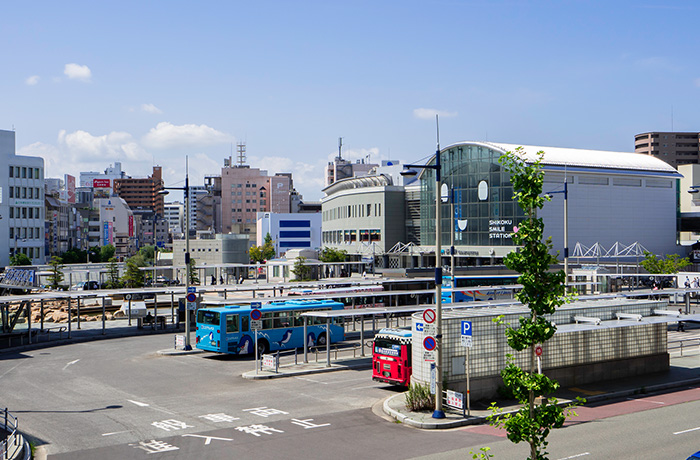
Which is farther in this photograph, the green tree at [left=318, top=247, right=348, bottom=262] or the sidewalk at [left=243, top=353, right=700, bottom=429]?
the green tree at [left=318, top=247, right=348, bottom=262]

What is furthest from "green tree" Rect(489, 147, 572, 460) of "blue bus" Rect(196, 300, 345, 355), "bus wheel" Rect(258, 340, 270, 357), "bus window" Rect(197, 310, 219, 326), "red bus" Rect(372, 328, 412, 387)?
"bus wheel" Rect(258, 340, 270, 357)

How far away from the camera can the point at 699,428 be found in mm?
20406

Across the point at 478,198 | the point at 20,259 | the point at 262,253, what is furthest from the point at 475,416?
the point at 262,253

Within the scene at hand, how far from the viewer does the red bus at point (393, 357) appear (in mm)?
26594

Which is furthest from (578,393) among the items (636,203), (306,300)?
(636,203)

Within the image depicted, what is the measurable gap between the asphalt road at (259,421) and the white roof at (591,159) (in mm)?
62589

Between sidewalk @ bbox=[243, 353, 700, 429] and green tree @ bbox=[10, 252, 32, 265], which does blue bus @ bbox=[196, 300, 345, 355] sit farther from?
green tree @ bbox=[10, 252, 32, 265]

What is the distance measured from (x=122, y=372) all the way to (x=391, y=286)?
33.4m

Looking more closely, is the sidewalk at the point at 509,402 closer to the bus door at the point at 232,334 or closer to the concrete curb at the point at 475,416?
the concrete curb at the point at 475,416

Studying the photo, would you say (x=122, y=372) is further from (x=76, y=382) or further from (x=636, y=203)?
(x=636, y=203)

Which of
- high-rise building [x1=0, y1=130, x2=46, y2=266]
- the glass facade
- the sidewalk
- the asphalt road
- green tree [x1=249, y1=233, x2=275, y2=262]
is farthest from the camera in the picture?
green tree [x1=249, y1=233, x2=275, y2=262]

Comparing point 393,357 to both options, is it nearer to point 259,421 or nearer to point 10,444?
point 259,421

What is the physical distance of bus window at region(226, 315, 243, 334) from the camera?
3509 cm

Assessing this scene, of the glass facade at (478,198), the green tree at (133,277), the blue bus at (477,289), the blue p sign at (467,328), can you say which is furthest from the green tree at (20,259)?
the blue p sign at (467,328)
